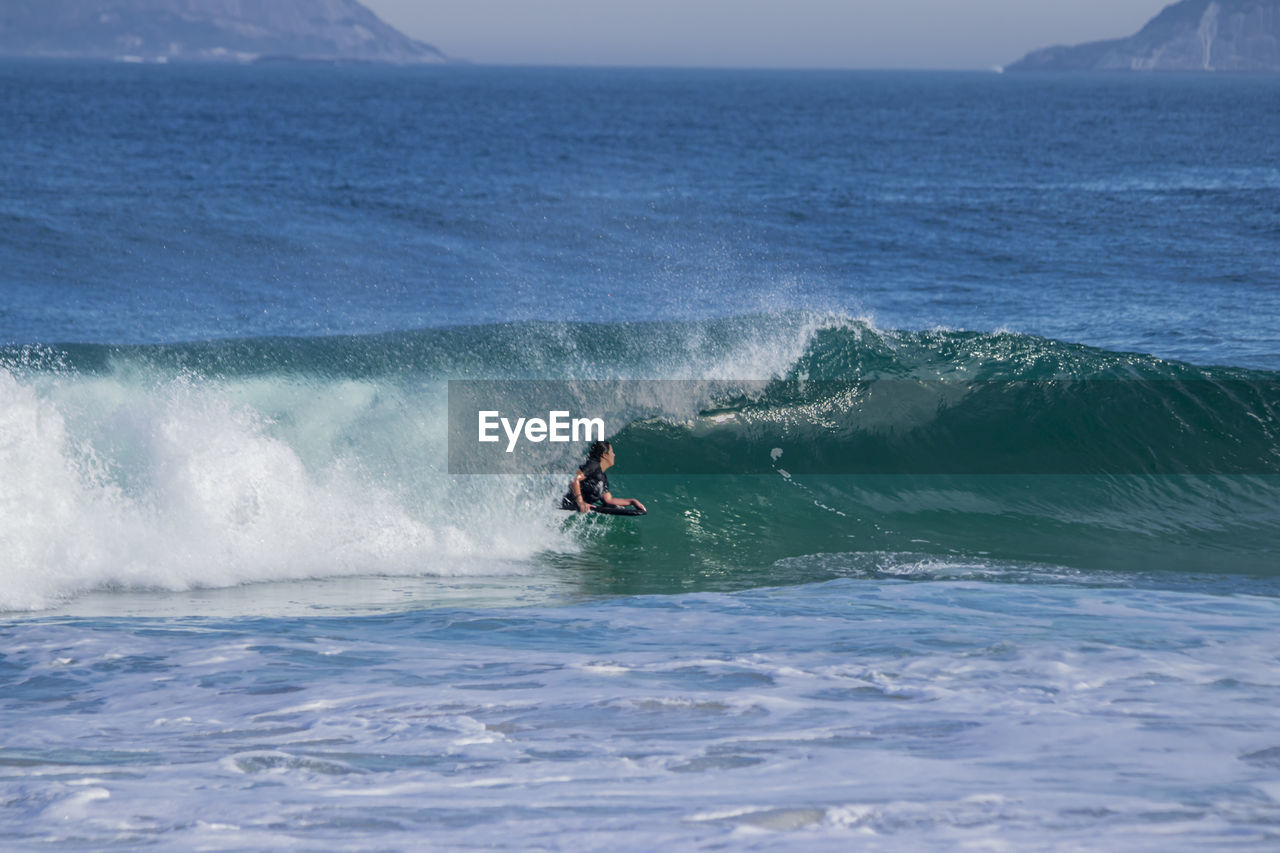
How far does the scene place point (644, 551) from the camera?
397 inches

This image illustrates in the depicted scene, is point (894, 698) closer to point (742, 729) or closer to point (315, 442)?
point (742, 729)

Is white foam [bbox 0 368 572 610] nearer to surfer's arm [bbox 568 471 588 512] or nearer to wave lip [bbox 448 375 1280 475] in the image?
surfer's arm [bbox 568 471 588 512]

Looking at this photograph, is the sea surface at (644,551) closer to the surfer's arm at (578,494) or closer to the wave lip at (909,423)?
the wave lip at (909,423)

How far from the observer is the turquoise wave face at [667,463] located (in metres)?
9.26

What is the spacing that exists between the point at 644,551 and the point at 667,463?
1.96 m

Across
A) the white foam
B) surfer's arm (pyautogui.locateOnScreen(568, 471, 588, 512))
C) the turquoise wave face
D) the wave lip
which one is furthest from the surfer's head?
the wave lip

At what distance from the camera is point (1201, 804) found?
4707mm

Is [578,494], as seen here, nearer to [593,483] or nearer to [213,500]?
[593,483]

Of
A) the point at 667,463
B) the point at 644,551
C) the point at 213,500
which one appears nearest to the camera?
the point at 213,500

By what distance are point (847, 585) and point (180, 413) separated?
598 cm

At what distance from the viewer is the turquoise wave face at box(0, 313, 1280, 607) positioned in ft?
30.4

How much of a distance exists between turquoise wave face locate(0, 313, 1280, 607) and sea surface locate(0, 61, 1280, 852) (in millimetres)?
48
